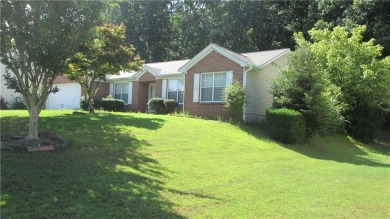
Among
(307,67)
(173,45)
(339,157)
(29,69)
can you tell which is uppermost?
(173,45)

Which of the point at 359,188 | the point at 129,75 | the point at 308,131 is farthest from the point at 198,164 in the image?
the point at 129,75

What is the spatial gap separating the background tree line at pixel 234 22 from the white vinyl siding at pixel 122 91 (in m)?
8.49

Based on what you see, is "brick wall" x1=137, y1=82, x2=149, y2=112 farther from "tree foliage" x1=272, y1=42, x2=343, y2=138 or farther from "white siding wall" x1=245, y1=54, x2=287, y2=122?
"tree foliage" x1=272, y1=42, x2=343, y2=138

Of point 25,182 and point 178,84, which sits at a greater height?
point 178,84

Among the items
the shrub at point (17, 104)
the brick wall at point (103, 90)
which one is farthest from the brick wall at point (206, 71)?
the shrub at point (17, 104)

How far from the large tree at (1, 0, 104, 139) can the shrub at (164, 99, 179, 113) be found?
13.6 metres

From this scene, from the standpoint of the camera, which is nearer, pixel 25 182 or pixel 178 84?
pixel 25 182

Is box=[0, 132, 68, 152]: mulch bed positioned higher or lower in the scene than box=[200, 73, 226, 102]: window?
lower

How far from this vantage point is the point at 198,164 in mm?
9938

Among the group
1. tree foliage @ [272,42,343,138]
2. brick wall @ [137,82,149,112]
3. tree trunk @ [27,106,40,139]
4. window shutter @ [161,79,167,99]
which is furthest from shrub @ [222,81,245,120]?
tree trunk @ [27,106,40,139]

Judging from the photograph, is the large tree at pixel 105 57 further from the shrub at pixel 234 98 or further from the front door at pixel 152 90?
the front door at pixel 152 90

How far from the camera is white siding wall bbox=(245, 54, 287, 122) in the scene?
20.6 meters

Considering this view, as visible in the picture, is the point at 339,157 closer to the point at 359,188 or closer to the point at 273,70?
the point at 359,188

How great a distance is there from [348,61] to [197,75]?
8608 millimetres
